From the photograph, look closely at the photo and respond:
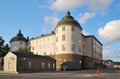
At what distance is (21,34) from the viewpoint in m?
130

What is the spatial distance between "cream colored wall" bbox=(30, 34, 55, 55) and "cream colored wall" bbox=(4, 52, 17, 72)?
37.3 m

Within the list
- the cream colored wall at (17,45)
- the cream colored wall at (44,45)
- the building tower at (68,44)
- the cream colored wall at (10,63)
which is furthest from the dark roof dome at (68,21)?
the cream colored wall at (17,45)

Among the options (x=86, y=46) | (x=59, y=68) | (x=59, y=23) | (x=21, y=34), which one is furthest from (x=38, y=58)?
(x=21, y=34)

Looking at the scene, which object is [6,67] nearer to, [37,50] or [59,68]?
[59,68]

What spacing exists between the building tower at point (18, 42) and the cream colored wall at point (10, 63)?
53964 mm

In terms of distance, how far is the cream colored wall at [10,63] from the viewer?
68.7 metres

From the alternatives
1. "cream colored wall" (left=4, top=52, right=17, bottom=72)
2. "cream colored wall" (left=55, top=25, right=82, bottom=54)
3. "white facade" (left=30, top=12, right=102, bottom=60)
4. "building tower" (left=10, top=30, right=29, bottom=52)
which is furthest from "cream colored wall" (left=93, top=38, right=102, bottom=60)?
"cream colored wall" (left=4, top=52, right=17, bottom=72)

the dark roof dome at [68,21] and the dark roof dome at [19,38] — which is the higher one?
the dark roof dome at [68,21]

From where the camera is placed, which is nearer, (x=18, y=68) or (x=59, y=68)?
(x=18, y=68)

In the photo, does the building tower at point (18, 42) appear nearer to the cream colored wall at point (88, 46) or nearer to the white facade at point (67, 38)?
the white facade at point (67, 38)

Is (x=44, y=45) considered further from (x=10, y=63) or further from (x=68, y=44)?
(x=10, y=63)

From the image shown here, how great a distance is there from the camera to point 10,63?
231 ft

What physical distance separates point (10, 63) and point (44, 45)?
47.5m

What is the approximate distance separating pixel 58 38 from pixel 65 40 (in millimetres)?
4284
